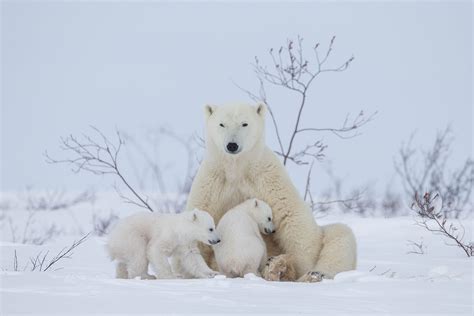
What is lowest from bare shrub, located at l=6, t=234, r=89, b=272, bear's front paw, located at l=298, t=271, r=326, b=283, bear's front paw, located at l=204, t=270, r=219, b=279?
bare shrub, located at l=6, t=234, r=89, b=272

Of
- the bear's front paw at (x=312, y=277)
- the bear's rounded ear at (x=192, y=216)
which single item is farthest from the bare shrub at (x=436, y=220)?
the bear's rounded ear at (x=192, y=216)

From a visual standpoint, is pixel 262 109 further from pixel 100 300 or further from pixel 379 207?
pixel 379 207

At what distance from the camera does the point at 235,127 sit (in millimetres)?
5301

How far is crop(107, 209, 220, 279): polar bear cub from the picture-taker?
491cm

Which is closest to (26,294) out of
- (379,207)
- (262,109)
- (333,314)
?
(333,314)

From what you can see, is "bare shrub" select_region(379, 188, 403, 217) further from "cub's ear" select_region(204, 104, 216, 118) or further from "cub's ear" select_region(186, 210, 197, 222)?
"cub's ear" select_region(186, 210, 197, 222)

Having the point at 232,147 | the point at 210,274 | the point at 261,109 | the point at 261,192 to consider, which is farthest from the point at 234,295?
the point at 261,109

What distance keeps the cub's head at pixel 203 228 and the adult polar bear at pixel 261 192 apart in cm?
43

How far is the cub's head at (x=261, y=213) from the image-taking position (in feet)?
17.4

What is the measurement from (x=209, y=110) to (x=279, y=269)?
4.54ft

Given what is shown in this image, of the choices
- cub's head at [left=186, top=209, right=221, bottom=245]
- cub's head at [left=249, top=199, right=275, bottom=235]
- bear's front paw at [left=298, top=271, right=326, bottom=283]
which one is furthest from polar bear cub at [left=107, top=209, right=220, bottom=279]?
bear's front paw at [left=298, top=271, right=326, bottom=283]

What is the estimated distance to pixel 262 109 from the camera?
5.62 meters

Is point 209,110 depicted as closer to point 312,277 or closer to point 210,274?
point 210,274

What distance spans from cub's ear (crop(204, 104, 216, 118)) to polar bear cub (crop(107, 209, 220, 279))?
861 millimetres
